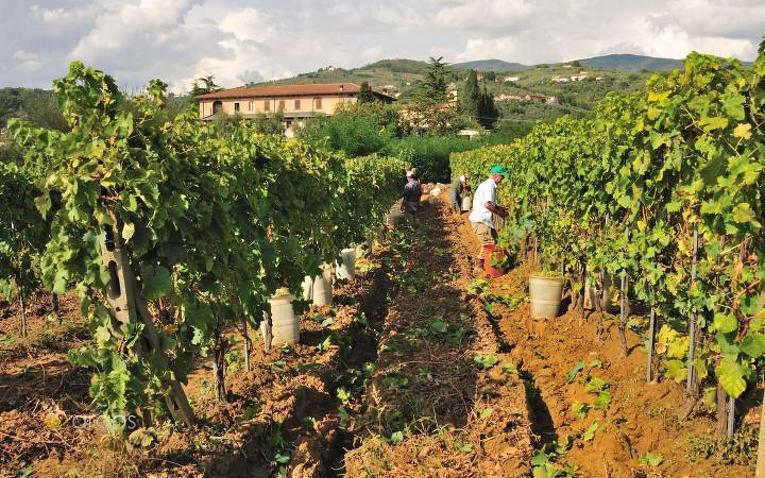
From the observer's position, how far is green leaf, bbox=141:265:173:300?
3.96 metres

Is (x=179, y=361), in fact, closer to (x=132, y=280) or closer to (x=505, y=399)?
(x=132, y=280)

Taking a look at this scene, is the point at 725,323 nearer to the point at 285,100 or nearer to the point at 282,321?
the point at 282,321

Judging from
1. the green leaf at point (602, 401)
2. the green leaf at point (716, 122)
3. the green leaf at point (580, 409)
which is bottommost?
the green leaf at point (580, 409)

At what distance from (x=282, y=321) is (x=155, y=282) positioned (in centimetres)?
308

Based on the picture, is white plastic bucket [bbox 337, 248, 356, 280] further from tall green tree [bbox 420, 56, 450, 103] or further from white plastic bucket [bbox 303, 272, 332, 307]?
tall green tree [bbox 420, 56, 450, 103]

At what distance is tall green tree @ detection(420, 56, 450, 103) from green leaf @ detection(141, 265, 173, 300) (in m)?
69.7

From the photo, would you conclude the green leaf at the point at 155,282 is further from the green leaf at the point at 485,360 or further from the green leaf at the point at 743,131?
the green leaf at the point at 743,131

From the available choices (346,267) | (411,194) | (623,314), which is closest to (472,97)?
(411,194)

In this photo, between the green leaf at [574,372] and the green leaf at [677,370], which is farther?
the green leaf at [574,372]

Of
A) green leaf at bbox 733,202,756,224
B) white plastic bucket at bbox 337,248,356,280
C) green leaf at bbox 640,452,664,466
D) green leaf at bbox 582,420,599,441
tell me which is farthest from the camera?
white plastic bucket at bbox 337,248,356,280

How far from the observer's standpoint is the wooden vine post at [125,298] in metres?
3.90

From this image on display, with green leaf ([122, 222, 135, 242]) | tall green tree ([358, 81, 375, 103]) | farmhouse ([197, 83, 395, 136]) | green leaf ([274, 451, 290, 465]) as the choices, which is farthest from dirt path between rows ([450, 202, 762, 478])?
farmhouse ([197, 83, 395, 136])

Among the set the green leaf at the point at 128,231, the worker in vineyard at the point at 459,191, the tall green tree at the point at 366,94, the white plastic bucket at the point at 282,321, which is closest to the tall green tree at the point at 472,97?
the tall green tree at the point at 366,94

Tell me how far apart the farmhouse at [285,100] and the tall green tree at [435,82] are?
368 inches
